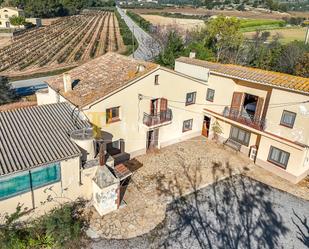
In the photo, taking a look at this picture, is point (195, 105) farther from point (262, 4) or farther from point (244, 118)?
point (262, 4)

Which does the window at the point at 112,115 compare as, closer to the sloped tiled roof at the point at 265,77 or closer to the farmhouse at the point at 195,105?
the farmhouse at the point at 195,105

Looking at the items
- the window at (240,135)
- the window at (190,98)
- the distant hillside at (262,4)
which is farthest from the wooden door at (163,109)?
the distant hillside at (262,4)

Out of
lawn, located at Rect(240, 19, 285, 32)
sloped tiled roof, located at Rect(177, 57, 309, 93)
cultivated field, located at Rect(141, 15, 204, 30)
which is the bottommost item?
sloped tiled roof, located at Rect(177, 57, 309, 93)

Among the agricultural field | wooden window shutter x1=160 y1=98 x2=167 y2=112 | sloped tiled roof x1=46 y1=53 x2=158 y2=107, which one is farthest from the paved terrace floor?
the agricultural field

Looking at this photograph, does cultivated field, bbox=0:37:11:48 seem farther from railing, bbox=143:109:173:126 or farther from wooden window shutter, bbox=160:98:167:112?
railing, bbox=143:109:173:126

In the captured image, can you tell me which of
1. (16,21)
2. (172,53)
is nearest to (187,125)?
(172,53)

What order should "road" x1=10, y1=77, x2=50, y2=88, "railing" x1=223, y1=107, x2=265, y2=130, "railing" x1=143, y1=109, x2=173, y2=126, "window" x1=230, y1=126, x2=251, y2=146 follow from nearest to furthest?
"railing" x1=143, y1=109, x2=173, y2=126 → "railing" x1=223, y1=107, x2=265, y2=130 → "window" x1=230, y1=126, x2=251, y2=146 → "road" x1=10, y1=77, x2=50, y2=88

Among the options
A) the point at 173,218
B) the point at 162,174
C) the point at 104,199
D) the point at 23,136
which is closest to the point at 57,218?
the point at 104,199
